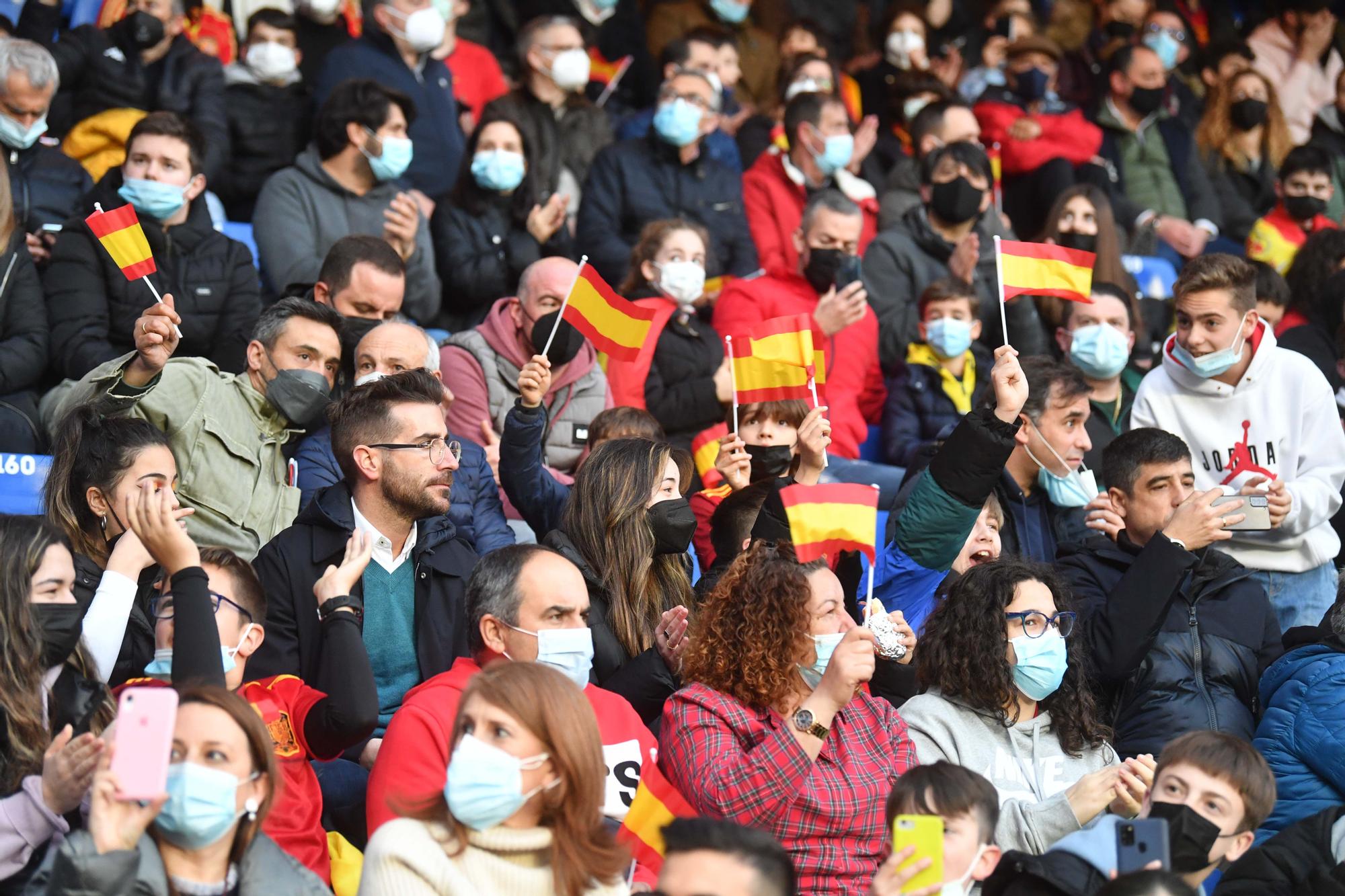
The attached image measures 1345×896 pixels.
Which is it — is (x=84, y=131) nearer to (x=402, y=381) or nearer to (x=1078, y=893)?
(x=402, y=381)

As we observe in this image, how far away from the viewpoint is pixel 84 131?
29.0ft

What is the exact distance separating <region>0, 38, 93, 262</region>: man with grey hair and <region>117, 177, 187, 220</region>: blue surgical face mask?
15.6 inches

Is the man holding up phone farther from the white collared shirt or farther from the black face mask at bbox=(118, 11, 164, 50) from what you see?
the black face mask at bbox=(118, 11, 164, 50)

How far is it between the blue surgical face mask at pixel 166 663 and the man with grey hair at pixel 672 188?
4.81 metres

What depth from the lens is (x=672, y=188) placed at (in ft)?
31.6

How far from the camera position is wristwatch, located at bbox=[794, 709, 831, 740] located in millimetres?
4961

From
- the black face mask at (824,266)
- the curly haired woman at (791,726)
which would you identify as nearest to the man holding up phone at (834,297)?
the black face mask at (824,266)

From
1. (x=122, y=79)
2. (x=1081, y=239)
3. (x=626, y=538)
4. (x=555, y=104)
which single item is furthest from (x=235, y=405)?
(x=1081, y=239)

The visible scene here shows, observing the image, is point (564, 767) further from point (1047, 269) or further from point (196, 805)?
point (1047, 269)

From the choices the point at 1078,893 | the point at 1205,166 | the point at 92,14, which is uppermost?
the point at 1078,893

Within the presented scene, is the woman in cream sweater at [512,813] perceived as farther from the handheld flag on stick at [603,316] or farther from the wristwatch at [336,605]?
the handheld flag on stick at [603,316]

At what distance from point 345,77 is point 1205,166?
20.7 ft

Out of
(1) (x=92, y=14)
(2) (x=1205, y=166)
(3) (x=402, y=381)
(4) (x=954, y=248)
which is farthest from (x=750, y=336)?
(2) (x=1205, y=166)

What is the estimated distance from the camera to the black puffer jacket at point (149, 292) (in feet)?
23.3
